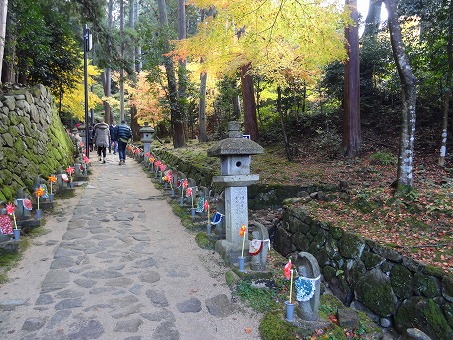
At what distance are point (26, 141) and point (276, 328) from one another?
813 cm

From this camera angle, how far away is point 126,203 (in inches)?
351

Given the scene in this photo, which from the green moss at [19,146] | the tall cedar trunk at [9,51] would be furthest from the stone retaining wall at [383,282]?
the tall cedar trunk at [9,51]

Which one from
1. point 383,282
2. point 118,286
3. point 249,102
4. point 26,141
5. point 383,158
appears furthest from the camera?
point 249,102

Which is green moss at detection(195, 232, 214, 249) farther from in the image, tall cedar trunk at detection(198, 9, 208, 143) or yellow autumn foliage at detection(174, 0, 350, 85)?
tall cedar trunk at detection(198, 9, 208, 143)

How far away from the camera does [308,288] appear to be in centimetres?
355

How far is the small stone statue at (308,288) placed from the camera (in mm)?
3535

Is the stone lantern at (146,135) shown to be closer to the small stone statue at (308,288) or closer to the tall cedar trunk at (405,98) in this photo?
the tall cedar trunk at (405,98)

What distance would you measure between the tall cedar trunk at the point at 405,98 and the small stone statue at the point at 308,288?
4.44m

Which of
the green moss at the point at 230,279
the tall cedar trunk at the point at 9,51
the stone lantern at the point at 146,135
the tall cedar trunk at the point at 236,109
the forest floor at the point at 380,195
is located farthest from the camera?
the tall cedar trunk at the point at 236,109

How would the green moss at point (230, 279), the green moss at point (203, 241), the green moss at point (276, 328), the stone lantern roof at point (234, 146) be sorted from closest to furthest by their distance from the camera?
1. the green moss at point (276, 328)
2. the green moss at point (230, 279)
3. the stone lantern roof at point (234, 146)
4. the green moss at point (203, 241)

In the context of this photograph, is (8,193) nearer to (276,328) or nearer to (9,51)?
(9,51)

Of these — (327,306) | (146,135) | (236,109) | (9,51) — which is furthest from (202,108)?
(327,306)

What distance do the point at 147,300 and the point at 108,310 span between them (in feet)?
1.68

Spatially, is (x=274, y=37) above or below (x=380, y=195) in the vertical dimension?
above
